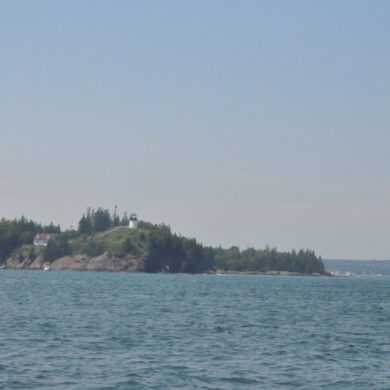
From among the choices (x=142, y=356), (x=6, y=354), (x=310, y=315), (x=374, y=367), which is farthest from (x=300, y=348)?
(x=310, y=315)

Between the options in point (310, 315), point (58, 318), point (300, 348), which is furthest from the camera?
point (310, 315)

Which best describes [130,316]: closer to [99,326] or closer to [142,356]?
[99,326]

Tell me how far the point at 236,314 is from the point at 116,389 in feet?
161

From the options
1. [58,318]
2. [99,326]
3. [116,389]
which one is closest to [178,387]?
[116,389]

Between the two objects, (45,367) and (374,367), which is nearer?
(45,367)

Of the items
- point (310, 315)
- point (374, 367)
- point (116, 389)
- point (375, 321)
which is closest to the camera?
point (116, 389)

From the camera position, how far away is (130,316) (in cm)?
8138

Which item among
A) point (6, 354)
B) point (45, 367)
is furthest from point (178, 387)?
point (6, 354)

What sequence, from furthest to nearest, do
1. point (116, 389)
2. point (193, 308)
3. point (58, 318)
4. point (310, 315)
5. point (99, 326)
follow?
point (193, 308) → point (310, 315) → point (58, 318) → point (99, 326) → point (116, 389)

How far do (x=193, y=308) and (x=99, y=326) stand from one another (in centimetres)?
2900

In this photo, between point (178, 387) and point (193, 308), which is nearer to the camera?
point (178, 387)

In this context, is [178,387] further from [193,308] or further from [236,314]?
[193,308]

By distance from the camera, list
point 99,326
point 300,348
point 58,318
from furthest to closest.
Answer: point 58,318, point 99,326, point 300,348

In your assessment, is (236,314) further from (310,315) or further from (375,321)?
(375,321)
